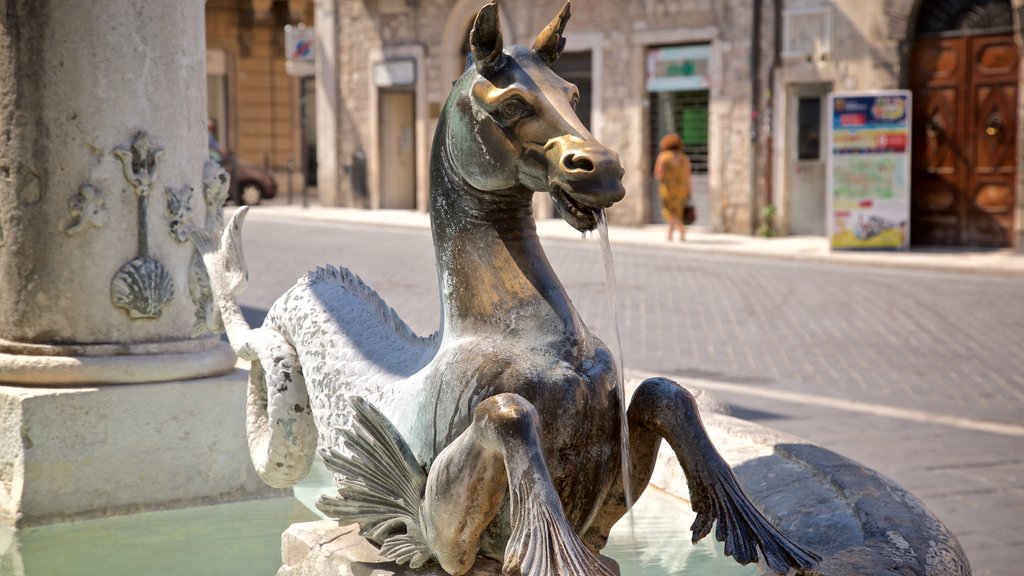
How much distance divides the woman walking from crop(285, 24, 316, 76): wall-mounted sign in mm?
11542

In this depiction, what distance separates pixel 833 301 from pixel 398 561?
31.1 ft

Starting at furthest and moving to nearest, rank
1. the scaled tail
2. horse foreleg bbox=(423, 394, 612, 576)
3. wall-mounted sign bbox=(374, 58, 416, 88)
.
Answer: wall-mounted sign bbox=(374, 58, 416, 88)
the scaled tail
horse foreleg bbox=(423, 394, 612, 576)

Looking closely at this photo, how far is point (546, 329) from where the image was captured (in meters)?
2.54

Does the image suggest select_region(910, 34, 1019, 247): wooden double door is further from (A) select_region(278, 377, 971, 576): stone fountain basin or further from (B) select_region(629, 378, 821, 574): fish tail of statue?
(B) select_region(629, 378, 821, 574): fish tail of statue

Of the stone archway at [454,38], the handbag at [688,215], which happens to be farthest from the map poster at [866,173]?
the stone archway at [454,38]

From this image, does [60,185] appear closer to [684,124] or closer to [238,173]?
[684,124]

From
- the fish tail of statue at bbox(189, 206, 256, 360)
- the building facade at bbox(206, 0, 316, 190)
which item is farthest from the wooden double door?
the building facade at bbox(206, 0, 316, 190)

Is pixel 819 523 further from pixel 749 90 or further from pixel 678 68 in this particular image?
pixel 678 68

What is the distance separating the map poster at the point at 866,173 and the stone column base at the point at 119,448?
1287cm

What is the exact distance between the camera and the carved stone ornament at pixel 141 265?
433 cm

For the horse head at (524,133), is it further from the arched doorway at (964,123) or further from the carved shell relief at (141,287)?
the arched doorway at (964,123)

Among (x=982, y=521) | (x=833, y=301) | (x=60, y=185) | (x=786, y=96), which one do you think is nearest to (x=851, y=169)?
(x=786, y=96)

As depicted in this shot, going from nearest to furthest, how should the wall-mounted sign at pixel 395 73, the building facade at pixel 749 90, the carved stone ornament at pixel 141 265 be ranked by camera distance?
the carved stone ornament at pixel 141 265
the building facade at pixel 749 90
the wall-mounted sign at pixel 395 73

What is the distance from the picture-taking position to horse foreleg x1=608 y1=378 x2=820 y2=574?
8.20 feet
